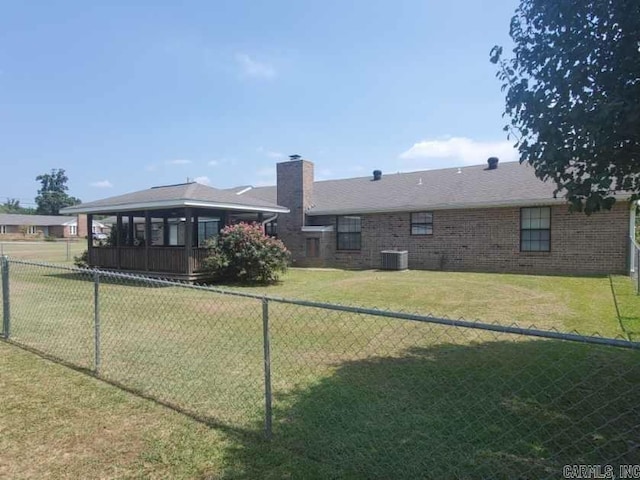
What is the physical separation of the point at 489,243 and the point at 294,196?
9199 millimetres

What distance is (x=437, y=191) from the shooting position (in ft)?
63.5

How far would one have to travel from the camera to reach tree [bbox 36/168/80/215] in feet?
315

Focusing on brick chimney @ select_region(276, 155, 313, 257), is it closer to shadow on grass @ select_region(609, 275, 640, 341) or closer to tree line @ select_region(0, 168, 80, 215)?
shadow on grass @ select_region(609, 275, 640, 341)

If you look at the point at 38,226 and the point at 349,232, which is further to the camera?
the point at 38,226

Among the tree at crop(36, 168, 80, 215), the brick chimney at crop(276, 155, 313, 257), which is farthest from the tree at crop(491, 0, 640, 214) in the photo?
the tree at crop(36, 168, 80, 215)

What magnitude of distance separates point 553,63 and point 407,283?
968 cm

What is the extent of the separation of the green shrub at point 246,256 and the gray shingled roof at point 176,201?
4.00 ft

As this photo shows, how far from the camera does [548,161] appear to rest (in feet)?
15.1

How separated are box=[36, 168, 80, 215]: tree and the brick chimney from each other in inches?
3469

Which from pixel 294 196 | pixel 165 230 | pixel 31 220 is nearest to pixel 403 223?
pixel 294 196

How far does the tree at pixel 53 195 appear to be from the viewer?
9607 centimetres

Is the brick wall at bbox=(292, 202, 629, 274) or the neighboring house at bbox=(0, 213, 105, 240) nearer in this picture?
the brick wall at bbox=(292, 202, 629, 274)

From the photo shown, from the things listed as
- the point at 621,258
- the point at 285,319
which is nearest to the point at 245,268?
the point at 285,319

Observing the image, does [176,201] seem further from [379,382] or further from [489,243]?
[489,243]
